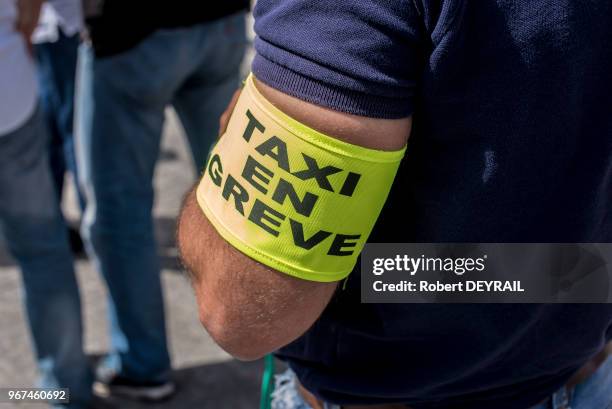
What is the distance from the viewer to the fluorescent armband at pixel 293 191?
3.13 feet

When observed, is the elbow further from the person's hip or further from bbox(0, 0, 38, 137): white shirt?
bbox(0, 0, 38, 137): white shirt

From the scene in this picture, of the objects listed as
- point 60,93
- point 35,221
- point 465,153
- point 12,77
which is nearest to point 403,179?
point 465,153

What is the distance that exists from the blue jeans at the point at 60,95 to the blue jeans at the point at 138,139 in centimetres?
57

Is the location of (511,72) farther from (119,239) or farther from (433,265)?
(119,239)

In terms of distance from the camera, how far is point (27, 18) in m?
2.12

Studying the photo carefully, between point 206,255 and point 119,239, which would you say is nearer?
point 206,255

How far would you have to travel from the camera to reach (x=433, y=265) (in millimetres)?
1135

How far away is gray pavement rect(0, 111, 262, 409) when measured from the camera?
9.07 feet

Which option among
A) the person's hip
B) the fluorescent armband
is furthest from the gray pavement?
the fluorescent armband

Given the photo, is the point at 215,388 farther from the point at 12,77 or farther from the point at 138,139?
the point at 12,77

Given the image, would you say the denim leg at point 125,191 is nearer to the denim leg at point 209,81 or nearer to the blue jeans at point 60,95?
the denim leg at point 209,81

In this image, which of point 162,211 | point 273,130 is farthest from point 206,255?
point 162,211

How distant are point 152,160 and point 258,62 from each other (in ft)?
5.13

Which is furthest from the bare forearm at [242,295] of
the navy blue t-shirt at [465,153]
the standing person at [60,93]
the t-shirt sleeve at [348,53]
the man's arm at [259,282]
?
the standing person at [60,93]
